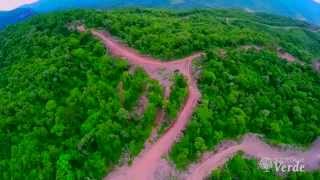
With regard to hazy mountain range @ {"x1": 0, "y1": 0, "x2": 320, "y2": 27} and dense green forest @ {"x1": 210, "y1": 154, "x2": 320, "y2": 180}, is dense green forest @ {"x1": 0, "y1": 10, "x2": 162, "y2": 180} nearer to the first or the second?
dense green forest @ {"x1": 210, "y1": 154, "x2": 320, "y2": 180}

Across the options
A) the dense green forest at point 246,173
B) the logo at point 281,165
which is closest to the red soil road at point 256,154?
the logo at point 281,165

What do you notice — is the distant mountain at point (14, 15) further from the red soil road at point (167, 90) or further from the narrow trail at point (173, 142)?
the narrow trail at point (173, 142)

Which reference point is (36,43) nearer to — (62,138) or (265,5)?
(62,138)

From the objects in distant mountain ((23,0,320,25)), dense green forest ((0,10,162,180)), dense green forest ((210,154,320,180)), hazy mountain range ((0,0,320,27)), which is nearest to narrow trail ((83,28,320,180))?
dense green forest ((210,154,320,180))

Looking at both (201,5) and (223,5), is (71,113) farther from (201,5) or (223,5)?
(223,5)

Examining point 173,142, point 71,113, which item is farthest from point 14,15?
point 173,142

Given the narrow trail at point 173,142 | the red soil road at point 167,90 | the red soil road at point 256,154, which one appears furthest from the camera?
the red soil road at point 256,154
